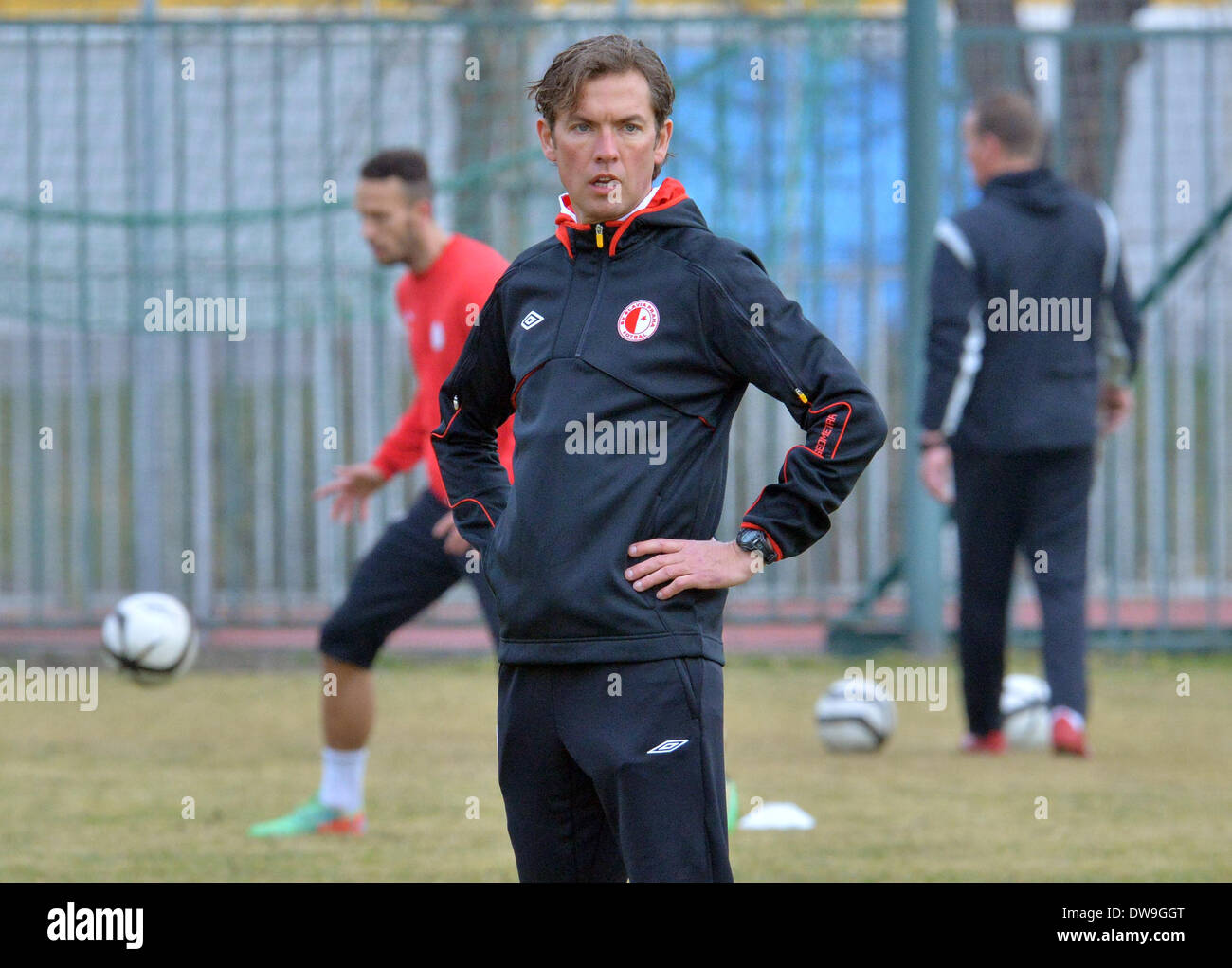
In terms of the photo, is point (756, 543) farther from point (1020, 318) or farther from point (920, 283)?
point (920, 283)

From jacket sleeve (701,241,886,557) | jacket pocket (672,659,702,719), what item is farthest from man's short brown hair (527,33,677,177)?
jacket pocket (672,659,702,719)

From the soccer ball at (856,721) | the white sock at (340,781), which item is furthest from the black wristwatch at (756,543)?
the soccer ball at (856,721)

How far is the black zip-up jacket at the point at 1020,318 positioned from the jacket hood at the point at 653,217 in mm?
4130

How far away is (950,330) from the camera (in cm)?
721

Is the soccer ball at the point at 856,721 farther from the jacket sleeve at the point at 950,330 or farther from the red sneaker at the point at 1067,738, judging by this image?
the jacket sleeve at the point at 950,330

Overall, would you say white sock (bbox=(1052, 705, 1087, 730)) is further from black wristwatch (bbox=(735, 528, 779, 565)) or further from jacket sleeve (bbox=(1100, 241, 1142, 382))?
black wristwatch (bbox=(735, 528, 779, 565))

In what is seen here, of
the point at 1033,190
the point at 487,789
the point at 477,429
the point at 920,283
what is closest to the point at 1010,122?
the point at 1033,190

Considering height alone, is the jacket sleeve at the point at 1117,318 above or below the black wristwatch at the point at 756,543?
above

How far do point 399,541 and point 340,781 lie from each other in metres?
0.78

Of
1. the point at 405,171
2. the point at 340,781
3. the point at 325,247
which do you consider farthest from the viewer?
the point at 325,247

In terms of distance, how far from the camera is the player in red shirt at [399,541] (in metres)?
5.83

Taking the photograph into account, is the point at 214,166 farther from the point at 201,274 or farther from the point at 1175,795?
the point at 1175,795
